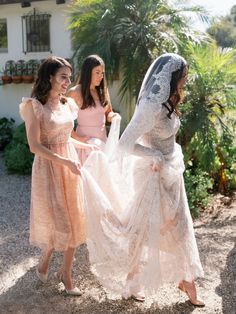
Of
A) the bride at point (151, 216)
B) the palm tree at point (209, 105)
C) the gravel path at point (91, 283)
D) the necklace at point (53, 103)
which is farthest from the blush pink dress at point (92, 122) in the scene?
the palm tree at point (209, 105)

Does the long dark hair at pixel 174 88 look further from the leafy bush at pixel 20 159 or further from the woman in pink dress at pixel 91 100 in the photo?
the leafy bush at pixel 20 159

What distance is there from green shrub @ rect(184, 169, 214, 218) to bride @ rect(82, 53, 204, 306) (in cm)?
234

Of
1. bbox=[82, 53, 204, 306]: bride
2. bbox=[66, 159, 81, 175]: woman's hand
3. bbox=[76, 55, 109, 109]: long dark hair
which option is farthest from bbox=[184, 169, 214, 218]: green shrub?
bbox=[66, 159, 81, 175]: woman's hand

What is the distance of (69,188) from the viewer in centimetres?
344

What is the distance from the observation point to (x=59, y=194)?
3.41 metres

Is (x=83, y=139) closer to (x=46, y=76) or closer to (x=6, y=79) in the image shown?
(x=46, y=76)

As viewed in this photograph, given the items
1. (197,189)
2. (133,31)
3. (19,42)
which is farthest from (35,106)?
(19,42)

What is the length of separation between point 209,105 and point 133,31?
5.64 feet

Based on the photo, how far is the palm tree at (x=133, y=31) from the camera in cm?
674

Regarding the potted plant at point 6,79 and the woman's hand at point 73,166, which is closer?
the woman's hand at point 73,166

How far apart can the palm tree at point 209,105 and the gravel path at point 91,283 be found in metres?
0.95

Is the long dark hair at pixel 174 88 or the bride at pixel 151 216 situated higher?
the long dark hair at pixel 174 88

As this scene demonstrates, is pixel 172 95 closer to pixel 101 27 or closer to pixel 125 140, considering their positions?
pixel 125 140

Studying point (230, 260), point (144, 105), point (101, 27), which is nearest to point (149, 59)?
point (101, 27)
